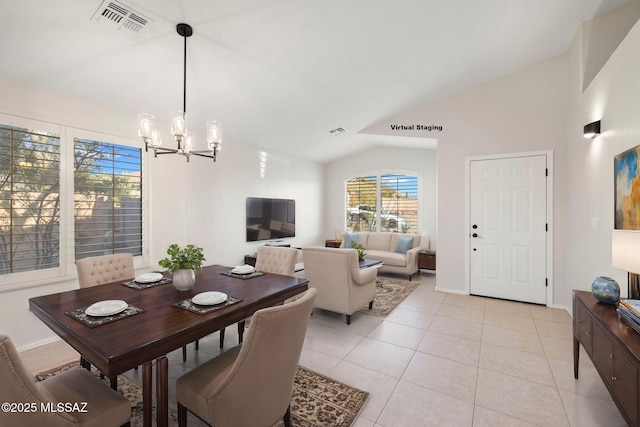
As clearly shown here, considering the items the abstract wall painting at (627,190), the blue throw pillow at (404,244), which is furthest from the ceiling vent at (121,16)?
the blue throw pillow at (404,244)

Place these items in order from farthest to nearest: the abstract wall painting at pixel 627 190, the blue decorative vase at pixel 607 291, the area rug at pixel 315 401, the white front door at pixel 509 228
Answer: the white front door at pixel 509 228, the abstract wall painting at pixel 627 190, the blue decorative vase at pixel 607 291, the area rug at pixel 315 401

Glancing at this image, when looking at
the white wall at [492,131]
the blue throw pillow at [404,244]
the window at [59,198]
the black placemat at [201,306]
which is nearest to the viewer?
the black placemat at [201,306]

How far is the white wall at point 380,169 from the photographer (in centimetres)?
632

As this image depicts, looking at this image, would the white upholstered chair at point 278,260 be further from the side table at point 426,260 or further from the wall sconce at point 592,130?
the side table at point 426,260

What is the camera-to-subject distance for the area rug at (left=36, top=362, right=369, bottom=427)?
180cm

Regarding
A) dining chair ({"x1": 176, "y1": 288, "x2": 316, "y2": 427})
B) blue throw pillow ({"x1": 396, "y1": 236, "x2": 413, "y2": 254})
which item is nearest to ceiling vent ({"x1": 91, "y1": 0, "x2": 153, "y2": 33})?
dining chair ({"x1": 176, "y1": 288, "x2": 316, "y2": 427})

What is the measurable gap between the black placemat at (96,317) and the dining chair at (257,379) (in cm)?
48

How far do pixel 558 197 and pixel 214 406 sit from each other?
15.4 ft

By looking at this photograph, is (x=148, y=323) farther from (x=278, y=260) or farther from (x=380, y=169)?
(x=380, y=169)

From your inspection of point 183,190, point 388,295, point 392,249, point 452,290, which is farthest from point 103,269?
point 392,249

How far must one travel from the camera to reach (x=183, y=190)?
4.12 metres

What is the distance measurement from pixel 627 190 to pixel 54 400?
373 cm

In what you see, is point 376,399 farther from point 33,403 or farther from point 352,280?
point 33,403

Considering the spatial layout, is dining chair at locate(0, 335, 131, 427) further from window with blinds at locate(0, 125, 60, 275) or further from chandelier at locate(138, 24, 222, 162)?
window with blinds at locate(0, 125, 60, 275)
